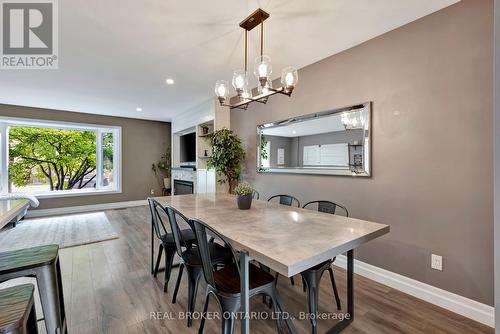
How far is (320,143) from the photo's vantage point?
296 cm

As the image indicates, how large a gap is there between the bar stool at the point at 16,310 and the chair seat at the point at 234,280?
895 millimetres

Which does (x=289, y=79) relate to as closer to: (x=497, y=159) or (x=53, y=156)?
(x=497, y=159)

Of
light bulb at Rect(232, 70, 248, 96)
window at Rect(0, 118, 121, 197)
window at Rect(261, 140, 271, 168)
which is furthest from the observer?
window at Rect(0, 118, 121, 197)

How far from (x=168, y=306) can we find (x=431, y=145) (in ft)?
8.87

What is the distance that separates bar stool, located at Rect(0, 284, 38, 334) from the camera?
2.96 feet

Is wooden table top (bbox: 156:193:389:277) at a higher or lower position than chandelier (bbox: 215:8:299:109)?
lower

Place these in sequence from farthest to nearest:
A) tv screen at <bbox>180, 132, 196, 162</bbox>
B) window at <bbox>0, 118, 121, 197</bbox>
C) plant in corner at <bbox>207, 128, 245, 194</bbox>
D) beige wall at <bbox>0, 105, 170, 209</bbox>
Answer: tv screen at <bbox>180, 132, 196, 162</bbox> → beige wall at <bbox>0, 105, 170, 209</bbox> → window at <bbox>0, 118, 121, 197</bbox> → plant in corner at <bbox>207, 128, 245, 194</bbox>

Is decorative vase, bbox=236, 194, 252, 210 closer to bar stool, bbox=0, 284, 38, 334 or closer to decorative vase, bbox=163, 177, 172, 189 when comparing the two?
bar stool, bbox=0, 284, 38, 334

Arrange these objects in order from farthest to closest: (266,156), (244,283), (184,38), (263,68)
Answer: (266,156)
(184,38)
(263,68)
(244,283)

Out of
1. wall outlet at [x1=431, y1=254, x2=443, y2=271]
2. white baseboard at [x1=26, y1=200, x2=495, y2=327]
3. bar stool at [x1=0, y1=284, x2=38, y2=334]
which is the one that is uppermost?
bar stool at [x1=0, y1=284, x2=38, y2=334]

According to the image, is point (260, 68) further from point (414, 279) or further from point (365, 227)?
point (414, 279)

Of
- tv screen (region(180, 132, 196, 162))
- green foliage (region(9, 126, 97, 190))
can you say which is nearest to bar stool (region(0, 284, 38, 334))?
tv screen (region(180, 132, 196, 162))

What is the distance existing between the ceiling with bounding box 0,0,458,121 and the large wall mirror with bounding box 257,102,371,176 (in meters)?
0.78

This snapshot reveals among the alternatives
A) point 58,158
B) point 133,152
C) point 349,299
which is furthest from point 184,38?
point 58,158
